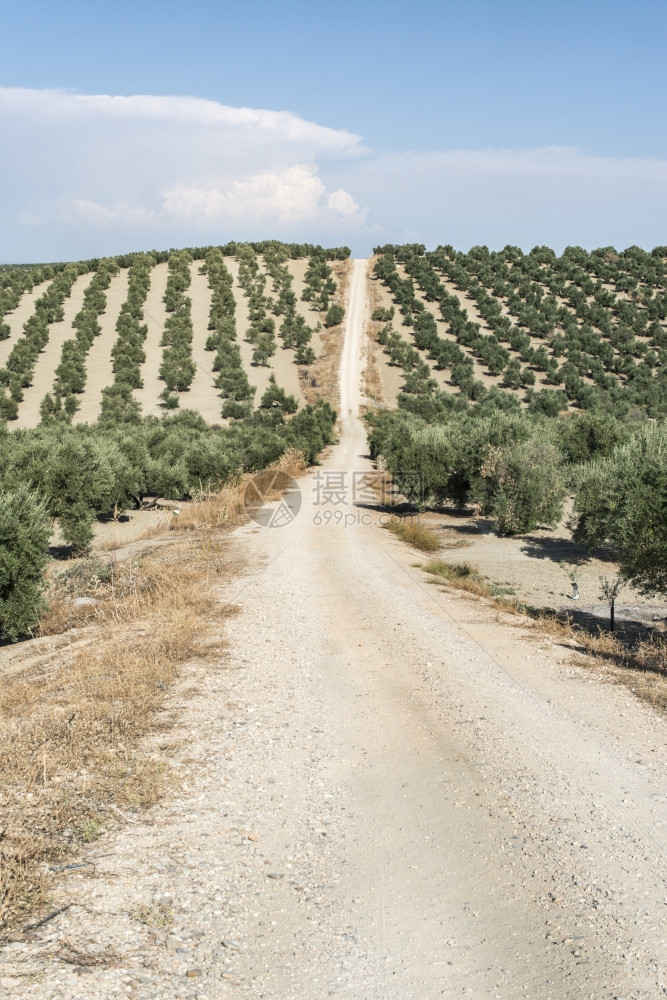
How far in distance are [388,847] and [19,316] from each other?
252ft

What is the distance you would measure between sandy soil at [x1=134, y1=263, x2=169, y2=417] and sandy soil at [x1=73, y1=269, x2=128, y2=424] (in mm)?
2895

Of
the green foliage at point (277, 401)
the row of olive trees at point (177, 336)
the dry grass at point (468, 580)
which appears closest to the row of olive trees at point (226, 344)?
the green foliage at point (277, 401)

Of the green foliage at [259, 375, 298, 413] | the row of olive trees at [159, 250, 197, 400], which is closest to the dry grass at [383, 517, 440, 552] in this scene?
the green foliage at [259, 375, 298, 413]

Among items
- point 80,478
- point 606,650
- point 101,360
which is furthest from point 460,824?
point 101,360

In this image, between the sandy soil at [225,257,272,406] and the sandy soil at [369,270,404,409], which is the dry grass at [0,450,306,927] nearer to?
the sandy soil at [225,257,272,406]

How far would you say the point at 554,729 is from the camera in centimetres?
772

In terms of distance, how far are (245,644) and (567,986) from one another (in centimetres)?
688

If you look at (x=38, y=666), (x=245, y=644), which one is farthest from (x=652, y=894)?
(x=38, y=666)

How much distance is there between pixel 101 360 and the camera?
6259 cm

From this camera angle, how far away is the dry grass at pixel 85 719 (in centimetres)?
514

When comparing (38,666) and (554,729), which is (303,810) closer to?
(554,729)

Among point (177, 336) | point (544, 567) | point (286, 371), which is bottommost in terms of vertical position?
point (544, 567)

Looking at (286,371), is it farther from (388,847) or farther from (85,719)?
(388,847)

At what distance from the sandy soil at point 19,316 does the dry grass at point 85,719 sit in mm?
55719
